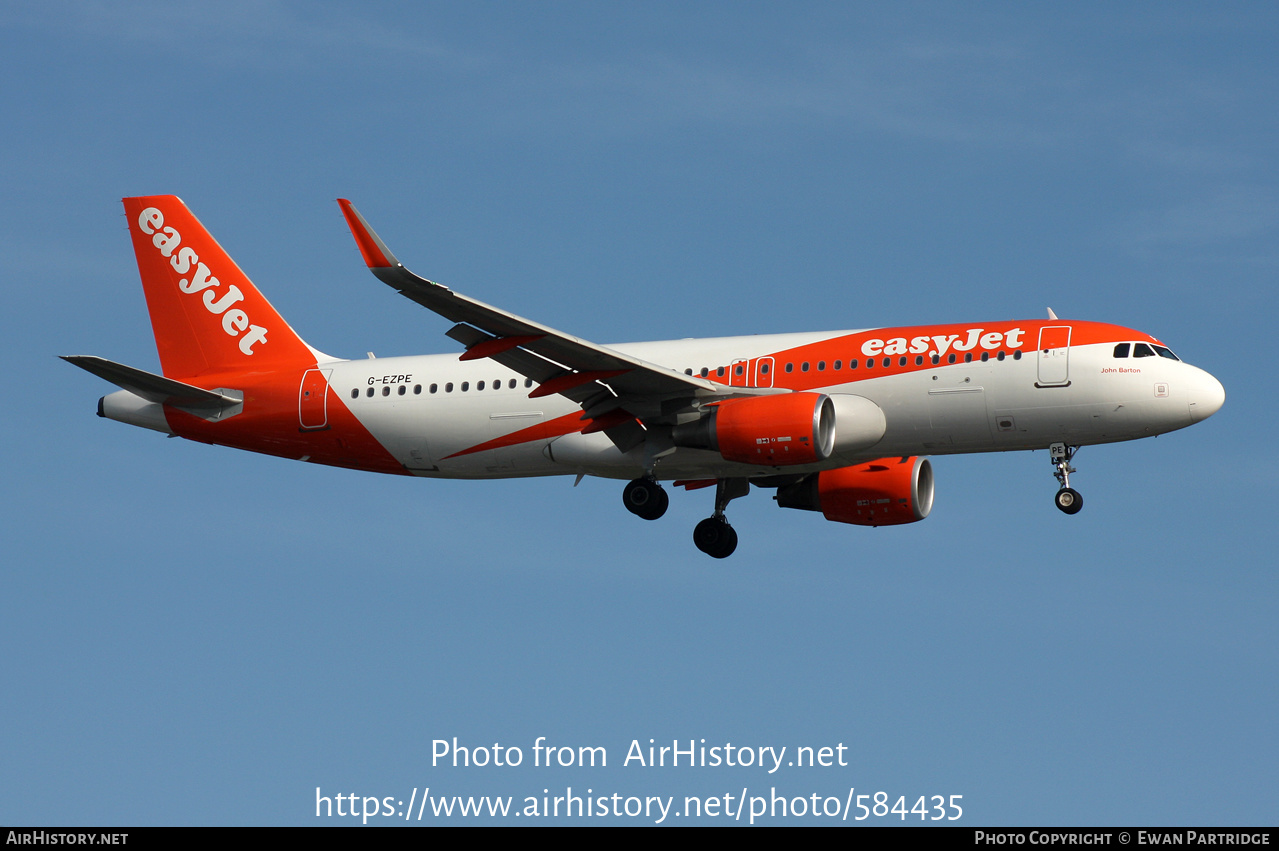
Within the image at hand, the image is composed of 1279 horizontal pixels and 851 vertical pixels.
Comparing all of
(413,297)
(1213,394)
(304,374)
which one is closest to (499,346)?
(413,297)

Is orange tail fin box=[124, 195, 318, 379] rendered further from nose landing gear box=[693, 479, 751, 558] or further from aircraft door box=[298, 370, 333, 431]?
nose landing gear box=[693, 479, 751, 558]

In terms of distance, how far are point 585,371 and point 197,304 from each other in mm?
12773

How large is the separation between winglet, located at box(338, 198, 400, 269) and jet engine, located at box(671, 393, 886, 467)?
913cm

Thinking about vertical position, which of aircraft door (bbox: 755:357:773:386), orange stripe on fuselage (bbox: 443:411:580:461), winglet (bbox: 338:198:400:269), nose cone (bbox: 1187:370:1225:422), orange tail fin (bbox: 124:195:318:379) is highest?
orange tail fin (bbox: 124:195:318:379)

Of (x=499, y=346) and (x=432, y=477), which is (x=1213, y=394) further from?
(x=432, y=477)

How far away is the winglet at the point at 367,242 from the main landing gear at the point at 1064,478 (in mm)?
15283

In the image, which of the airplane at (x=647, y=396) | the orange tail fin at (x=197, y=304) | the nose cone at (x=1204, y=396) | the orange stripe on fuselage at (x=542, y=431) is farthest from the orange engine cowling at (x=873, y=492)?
the orange tail fin at (x=197, y=304)

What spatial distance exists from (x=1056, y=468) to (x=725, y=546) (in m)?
8.76

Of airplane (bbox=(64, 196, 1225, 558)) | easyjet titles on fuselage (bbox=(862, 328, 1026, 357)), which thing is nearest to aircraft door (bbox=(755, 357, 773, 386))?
airplane (bbox=(64, 196, 1225, 558))

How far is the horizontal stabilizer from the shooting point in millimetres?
38031

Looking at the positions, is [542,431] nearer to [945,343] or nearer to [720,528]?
[720,528]

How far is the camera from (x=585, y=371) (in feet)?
120

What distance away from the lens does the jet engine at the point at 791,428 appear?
115ft

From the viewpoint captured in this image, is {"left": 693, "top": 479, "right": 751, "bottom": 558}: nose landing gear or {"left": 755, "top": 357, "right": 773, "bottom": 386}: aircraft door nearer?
{"left": 755, "top": 357, "right": 773, "bottom": 386}: aircraft door
